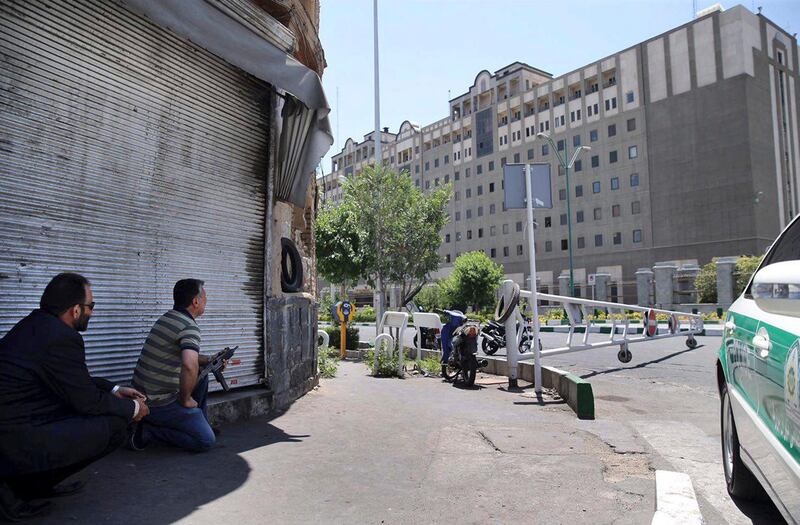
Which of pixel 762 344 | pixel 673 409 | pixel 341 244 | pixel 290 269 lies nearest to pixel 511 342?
pixel 673 409

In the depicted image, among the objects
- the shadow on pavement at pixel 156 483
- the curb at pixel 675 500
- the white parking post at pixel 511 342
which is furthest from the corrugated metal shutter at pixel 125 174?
the curb at pixel 675 500

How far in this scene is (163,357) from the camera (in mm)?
4246

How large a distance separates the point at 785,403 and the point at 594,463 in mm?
2293

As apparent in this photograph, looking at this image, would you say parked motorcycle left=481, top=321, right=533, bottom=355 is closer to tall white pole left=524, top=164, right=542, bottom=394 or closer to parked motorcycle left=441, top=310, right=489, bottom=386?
parked motorcycle left=441, top=310, right=489, bottom=386

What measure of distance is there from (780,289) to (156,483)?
368cm

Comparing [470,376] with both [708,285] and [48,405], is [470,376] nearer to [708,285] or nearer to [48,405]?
[48,405]

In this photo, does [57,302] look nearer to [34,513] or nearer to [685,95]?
[34,513]

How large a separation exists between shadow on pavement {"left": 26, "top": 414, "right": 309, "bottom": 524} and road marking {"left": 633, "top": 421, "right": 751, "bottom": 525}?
305 cm

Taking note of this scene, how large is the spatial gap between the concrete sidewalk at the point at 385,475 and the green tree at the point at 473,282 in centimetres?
3944

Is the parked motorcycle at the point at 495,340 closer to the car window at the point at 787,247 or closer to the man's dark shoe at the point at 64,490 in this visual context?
the car window at the point at 787,247

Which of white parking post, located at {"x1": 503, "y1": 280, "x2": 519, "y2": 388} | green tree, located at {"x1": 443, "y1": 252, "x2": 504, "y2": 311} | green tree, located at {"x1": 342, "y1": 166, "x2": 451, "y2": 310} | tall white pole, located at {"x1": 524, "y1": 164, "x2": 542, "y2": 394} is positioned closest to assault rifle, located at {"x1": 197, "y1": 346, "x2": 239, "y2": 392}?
tall white pole, located at {"x1": 524, "y1": 164, "x2": 542, "y2": 394}

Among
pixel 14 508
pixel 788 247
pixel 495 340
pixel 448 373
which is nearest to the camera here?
pixel 14 508

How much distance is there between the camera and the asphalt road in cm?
351

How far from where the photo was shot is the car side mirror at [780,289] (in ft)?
7.27
